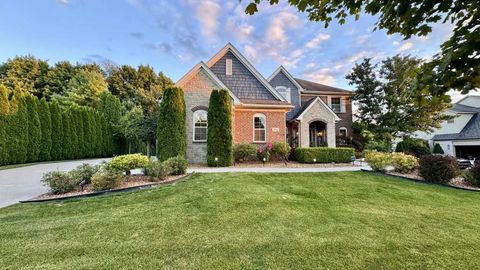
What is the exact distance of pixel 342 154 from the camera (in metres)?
15.0

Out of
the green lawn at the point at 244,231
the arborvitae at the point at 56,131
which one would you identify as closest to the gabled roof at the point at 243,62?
the green lawn at the point at 244,231

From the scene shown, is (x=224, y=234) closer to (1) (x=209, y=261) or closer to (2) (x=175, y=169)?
(1) (x=209, y=261)

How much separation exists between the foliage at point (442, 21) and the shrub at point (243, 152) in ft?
37.3

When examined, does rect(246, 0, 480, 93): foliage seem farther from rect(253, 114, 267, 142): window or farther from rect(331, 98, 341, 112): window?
rect(331, 98, 341, 112): window

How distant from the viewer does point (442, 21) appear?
220cm

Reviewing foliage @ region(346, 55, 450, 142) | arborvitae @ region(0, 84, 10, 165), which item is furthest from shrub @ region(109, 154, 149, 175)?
foliage @ region(346, 55, 450, 142)

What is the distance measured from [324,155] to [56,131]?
2147 centimetres

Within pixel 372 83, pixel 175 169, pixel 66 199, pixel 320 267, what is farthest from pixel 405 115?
pixel 66 199

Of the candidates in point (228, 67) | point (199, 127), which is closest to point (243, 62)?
point (228, 67)

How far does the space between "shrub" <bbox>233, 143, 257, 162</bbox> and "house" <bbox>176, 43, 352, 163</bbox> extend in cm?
140

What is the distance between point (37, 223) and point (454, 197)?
11138mm

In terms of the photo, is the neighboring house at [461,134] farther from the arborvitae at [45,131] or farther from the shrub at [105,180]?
the arborvitae at [45,131]

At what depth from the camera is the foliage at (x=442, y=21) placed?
1.75m

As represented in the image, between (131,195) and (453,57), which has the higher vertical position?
(453,57)
